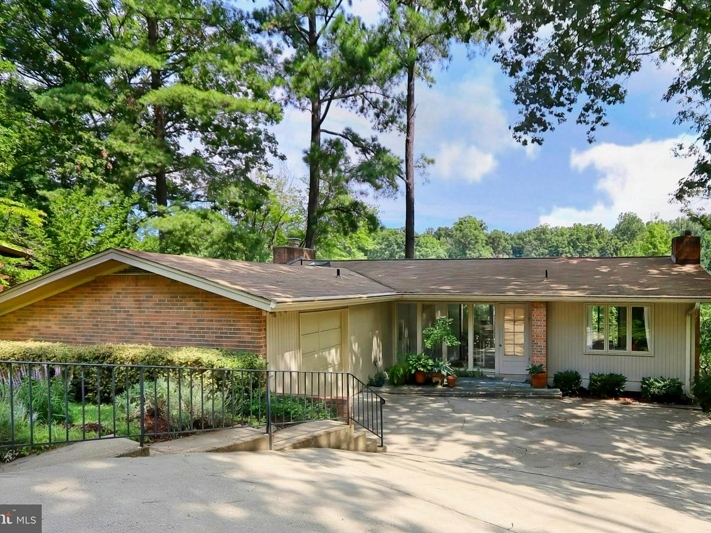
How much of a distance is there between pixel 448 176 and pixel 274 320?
68.4m

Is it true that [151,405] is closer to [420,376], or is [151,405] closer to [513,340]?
[420,376]

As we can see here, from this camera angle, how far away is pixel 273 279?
10.5 meters

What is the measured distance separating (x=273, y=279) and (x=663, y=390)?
10.1 meters

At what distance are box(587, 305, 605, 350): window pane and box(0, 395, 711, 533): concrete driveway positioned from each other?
411cm

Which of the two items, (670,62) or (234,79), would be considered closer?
(670,62)

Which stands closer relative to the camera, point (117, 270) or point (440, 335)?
point (117, 270)

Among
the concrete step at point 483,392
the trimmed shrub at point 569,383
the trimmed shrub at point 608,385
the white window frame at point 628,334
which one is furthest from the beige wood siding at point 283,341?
the white window frame at point 628,334

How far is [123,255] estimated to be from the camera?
8930 mm

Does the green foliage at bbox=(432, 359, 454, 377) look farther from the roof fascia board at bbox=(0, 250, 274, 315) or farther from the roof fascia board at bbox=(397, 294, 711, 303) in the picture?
the roof fascia board at bbox=(0, 250, 274, 315)

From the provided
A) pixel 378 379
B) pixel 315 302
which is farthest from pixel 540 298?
pixel 315 302

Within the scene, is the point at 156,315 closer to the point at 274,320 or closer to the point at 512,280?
Answer: the point at 274,320

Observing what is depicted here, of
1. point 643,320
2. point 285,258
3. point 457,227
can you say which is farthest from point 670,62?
point 457,227

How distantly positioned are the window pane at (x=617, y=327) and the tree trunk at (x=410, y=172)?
1115cm

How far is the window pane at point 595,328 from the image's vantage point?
43.6 feet
